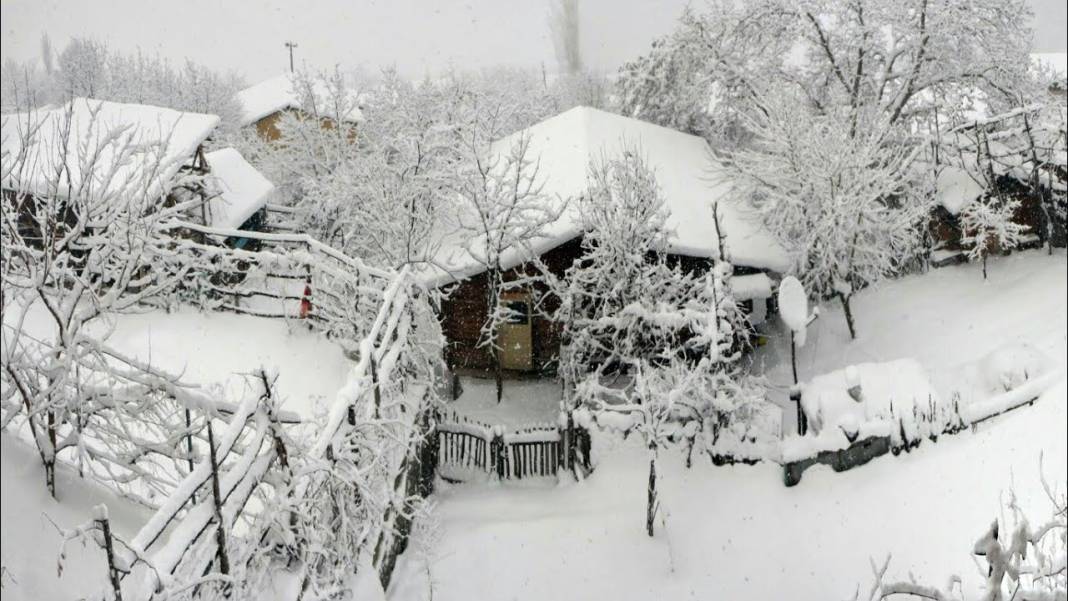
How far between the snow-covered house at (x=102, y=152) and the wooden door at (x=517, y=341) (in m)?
5.95

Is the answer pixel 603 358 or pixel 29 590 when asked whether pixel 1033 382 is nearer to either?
pixel 603 358

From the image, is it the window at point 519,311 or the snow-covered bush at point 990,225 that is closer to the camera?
the snow-covered bush at point 990,225

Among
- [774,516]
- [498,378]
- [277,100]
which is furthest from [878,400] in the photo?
[277,100]

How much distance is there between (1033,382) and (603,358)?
6081 millimetres

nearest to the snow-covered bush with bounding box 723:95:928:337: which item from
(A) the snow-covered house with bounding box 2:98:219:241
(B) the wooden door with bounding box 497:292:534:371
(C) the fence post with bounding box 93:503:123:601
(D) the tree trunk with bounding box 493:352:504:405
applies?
(B) the wooden door with bounding box 497:292:534:371

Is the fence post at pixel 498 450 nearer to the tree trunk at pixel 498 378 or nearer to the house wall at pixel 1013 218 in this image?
the tree trunk at pixel 498 378

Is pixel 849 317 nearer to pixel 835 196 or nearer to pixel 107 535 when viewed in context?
pixel 835 196

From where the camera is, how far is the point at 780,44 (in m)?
16.0

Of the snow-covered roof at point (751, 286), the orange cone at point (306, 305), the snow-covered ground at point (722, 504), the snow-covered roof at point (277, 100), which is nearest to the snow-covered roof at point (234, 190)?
the orange cone at point (306, 305)

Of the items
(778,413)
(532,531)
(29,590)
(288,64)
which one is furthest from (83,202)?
(778,413)

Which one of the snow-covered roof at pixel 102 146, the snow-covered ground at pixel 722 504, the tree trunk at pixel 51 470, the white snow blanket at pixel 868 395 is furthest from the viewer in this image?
the white snow blanket at pixel 868 395

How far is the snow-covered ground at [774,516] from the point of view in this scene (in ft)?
22.4

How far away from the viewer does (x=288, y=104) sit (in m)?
12.1

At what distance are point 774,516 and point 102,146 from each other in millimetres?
7502
